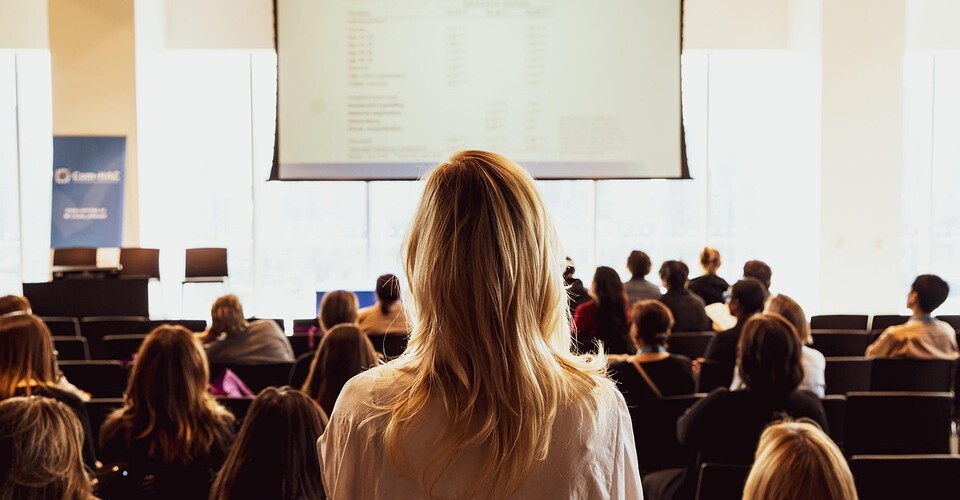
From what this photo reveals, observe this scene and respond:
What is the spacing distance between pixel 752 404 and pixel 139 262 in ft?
27.8

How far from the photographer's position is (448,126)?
10609mm

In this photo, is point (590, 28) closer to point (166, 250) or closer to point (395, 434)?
point (166, 250)

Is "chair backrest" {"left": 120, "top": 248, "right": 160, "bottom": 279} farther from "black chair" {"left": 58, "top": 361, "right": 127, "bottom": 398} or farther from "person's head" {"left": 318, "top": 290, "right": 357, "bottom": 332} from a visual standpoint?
Result: "black chair" {"left": 58, "top": 361, "right": 127, "bottom": 398}

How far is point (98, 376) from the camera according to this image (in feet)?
16.5

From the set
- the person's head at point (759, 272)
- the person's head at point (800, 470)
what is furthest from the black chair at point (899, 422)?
the person's head at point (759, 272)

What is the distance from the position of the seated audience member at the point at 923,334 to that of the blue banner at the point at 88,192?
8.31 meters

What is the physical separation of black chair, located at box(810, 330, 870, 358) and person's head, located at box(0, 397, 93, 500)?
501 centimetres

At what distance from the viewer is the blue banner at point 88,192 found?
10.7 m

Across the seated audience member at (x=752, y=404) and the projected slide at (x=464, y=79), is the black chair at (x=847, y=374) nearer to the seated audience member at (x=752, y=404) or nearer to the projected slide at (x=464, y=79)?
the seated audience member at (x=752, y=404)

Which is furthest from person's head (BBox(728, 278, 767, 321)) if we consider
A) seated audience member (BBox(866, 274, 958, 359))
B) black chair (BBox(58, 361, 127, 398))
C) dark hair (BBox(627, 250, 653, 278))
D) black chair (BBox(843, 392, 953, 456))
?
black chair (BBox(58, 361, 127, 398))

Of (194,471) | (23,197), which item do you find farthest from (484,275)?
(23,197)

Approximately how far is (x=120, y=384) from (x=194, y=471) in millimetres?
2166

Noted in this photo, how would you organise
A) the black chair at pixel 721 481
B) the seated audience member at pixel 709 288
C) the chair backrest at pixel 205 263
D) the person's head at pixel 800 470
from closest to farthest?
the person's head at pixel 800 470
the black chair at pixel 721 481
the seated audience member at pixel 709 288
the chair backrest at pixel 205 263

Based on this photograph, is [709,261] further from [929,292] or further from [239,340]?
[239,340]
